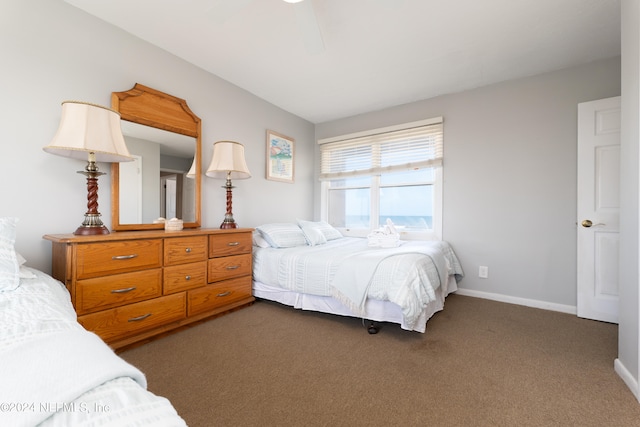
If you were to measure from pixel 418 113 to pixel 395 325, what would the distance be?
104 inches

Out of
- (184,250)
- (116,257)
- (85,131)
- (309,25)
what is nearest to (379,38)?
(309,25)

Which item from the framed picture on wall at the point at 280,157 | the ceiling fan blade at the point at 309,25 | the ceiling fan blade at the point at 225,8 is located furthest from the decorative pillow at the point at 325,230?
the ceiling fan blade at the point at 225,8

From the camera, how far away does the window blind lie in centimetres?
351

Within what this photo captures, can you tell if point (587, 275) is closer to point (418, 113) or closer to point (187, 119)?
point (418, 113)

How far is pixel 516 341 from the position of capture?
210 cm

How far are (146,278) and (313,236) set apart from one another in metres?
1.72

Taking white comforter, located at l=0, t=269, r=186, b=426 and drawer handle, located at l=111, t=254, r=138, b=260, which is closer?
white comforter, located at l=0, t=269, r=186, b=426

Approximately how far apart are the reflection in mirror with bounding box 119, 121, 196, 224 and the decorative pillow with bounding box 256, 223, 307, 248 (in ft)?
2.49

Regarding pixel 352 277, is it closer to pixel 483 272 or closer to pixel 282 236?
pixel 282 236

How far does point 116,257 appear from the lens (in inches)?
73.5

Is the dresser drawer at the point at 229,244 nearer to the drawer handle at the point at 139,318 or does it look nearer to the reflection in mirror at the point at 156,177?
the reflection in mirror at the point at 156,177

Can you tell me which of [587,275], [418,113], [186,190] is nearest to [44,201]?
[186,190]

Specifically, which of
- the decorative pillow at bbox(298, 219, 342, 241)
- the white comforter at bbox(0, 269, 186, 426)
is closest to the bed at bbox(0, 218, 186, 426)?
the white comforter at bbox(0, 269, 186, 426)

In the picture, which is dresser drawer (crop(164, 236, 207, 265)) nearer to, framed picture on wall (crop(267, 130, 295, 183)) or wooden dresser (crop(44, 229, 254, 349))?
wooden dresser (crop(44, 229, 254, 349))
